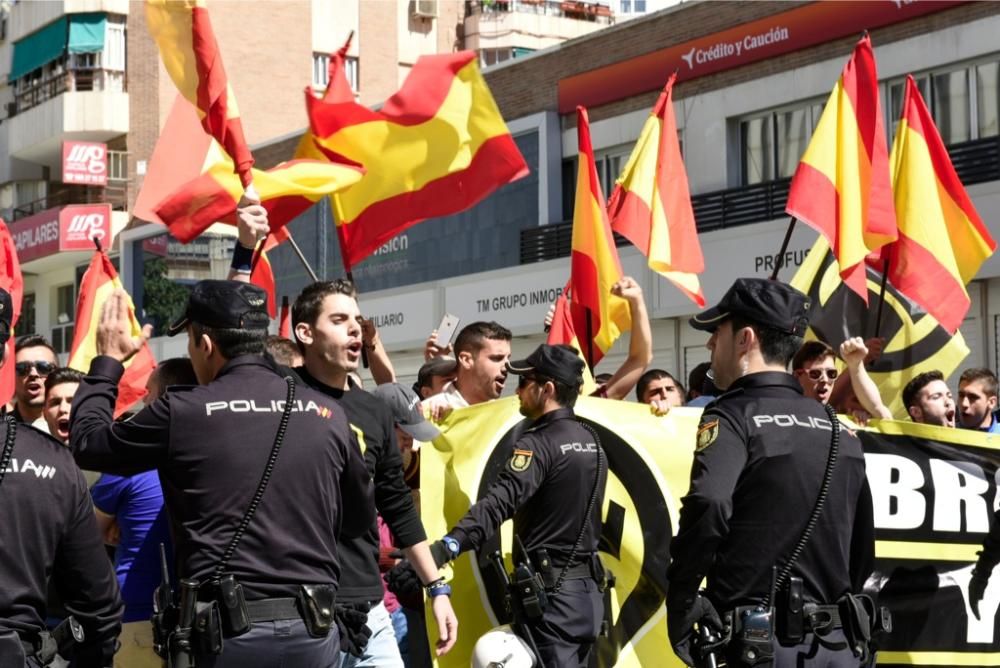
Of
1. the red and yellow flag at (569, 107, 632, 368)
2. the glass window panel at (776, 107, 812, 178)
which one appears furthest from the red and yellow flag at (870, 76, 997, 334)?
the glass window panel at (776, 107, 812, 178)

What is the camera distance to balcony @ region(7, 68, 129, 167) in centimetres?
4844

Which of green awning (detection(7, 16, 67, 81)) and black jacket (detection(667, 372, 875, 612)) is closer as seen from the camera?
black jacket (detection(667, 372, 875, 612))

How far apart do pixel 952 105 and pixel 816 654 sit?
61.3ft

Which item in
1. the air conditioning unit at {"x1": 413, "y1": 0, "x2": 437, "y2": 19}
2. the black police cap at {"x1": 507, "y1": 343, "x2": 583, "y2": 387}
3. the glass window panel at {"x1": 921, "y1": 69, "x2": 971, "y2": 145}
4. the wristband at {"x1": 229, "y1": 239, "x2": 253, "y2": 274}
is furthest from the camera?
the air conditioning unit at {"x1": 413, "y1": 0, "x2": 437, "y2": 19}

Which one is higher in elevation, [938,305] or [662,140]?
[662,140]

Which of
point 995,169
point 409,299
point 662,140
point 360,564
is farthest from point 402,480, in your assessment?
point 409,299

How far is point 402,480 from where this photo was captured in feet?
19.7

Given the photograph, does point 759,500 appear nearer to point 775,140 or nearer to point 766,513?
point 766,513

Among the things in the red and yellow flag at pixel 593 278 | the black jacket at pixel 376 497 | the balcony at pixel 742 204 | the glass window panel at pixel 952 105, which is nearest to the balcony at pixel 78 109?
the balcony at pixel 742 204

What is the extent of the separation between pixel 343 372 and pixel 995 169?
17444mm

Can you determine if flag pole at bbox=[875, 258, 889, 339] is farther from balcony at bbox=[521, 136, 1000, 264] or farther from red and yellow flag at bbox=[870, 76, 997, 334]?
balcony at bbox=[521, 136, 1000, 264]

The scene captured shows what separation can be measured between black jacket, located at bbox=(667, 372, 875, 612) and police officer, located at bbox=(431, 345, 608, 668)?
1765mm

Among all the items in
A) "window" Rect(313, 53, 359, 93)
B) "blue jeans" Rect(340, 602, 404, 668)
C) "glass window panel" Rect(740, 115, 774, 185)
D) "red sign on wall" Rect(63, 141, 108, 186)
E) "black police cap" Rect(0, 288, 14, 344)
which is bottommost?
"blue jeans" Rect(340, 602, 404, 668)

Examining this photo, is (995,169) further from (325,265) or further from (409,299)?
(325,265)
